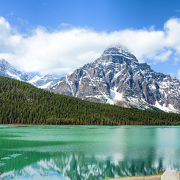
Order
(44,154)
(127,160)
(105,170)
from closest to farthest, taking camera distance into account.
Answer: (105,170), (127,160), (44,154)

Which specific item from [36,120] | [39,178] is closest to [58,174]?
[39,178]

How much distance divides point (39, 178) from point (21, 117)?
166 meters

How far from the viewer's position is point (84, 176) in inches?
1284

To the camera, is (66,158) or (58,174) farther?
(66,158)

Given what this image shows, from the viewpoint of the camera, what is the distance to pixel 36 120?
191875 mm

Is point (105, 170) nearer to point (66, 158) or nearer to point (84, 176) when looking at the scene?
point (84, 176)

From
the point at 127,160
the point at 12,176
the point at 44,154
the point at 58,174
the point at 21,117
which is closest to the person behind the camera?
the point at 12,176

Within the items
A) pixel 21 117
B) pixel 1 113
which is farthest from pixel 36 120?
pixel 1 113

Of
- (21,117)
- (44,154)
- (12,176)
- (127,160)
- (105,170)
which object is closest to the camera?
(12,176)

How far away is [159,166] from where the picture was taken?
3881 centimetres

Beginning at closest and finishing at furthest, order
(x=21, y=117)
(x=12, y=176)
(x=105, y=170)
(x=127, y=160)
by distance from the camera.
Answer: (x=12, y=176) < (x=105, y=170) < (x=127, y=160) < (x=21, y=117)

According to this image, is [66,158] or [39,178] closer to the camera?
[39,178]

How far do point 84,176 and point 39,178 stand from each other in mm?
5988

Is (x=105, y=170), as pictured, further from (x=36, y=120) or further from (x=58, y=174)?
(x=36, y=120)
